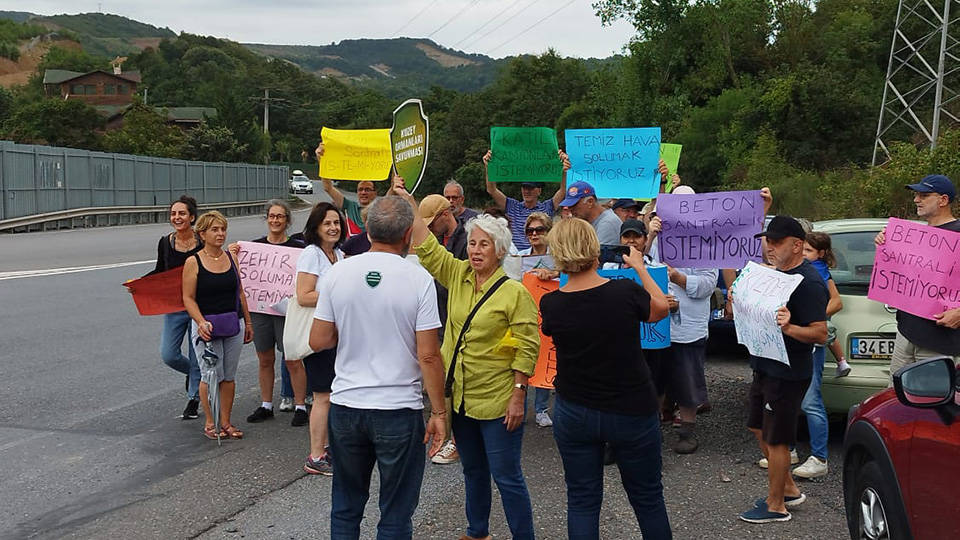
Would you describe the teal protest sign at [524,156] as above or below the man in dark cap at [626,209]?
above

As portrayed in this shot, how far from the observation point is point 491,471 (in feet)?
16.2

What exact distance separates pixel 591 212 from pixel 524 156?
2105mm

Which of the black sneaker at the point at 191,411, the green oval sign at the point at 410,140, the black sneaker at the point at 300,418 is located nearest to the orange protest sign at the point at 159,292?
the black sneaker at the point at 191,411

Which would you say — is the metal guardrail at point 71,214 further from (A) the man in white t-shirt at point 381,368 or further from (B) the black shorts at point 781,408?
(B) the black shorts at point 781,408

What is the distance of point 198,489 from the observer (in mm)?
6059

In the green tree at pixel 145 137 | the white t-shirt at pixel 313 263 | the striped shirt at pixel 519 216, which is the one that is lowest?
the white t-shirt at pixel 313 263

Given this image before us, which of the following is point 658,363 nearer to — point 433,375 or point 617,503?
point 617,503

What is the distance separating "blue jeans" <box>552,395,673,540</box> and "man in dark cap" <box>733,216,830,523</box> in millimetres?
1190

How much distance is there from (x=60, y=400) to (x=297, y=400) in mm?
2252

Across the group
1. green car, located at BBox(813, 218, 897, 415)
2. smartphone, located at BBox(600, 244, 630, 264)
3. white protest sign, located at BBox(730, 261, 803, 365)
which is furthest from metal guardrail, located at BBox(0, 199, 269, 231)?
white protest sign, located at BBox(730, 261, 803, 365)

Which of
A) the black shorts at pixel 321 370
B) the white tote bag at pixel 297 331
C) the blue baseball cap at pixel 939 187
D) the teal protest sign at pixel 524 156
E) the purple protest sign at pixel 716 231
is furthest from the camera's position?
the teal protest sign at pixel 524 156

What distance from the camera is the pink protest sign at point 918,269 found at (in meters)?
5.59

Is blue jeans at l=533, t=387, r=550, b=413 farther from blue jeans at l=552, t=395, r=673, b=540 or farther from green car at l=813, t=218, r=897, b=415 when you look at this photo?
blue jeans at l=552, t=395, r=673, b=540

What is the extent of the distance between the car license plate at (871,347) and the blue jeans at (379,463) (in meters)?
3.77
